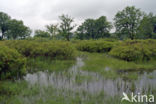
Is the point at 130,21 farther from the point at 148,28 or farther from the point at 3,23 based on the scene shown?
the point at 3,23

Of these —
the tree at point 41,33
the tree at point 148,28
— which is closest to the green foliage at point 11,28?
the tree at point 41,33

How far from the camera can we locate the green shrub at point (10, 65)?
5168 mm

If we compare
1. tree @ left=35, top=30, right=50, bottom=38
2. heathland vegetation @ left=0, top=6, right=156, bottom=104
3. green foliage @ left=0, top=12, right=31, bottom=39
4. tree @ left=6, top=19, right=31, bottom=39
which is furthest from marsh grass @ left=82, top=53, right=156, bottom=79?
green foliage @ left=0, top=12, right=31, bottom=39

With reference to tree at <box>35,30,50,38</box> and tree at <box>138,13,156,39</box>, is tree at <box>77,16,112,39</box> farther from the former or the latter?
tree at <box>138,13,156,39</box>

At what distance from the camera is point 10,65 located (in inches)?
209

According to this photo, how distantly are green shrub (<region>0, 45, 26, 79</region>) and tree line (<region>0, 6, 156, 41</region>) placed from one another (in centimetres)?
2332

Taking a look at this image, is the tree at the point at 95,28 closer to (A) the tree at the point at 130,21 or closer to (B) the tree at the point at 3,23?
(A) the tree at the point at 130,21

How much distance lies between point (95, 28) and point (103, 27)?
13.3ft

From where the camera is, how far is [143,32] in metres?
27.0

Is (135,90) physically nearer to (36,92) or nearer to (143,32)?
(36,92)

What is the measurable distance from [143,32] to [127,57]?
21.3 m

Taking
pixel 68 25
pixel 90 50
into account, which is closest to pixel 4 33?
pixel 68 25

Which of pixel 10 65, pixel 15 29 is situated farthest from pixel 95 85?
pixel 15 29

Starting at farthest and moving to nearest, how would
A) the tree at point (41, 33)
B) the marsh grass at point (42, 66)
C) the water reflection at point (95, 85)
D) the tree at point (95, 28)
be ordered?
1. the tree at point (95, 28)
2. the tree at point (41, 33)
3. the marsh grass at point (42, 66)
4. the water reflection at point (95, 85)
